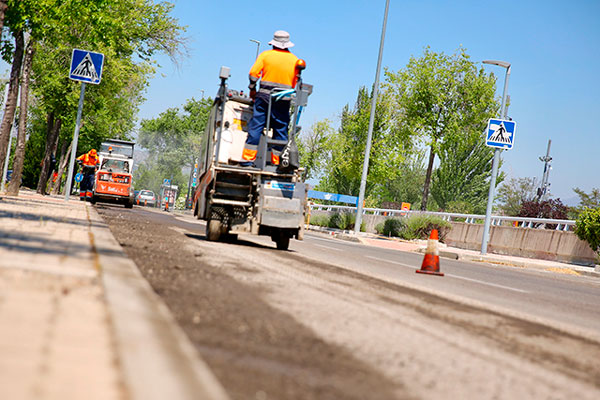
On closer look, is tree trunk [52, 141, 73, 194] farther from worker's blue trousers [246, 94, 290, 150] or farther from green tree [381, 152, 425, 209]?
green tree [381, 152, 425, 209]

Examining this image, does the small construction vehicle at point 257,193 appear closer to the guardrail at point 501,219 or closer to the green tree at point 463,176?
the guardrail at point 501,219

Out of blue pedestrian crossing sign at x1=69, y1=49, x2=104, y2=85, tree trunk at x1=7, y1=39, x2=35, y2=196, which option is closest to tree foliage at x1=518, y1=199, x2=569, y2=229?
tree trunk at x1=7, y1=39, x2=35, y2=196

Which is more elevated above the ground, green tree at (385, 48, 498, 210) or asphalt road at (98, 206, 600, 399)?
green tree at (385, 48, 498, 210)

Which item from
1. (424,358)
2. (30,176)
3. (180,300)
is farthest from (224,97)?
(30,176)

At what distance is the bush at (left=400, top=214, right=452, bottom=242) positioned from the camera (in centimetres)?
2838

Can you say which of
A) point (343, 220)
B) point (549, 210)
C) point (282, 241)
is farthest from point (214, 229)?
point (549, 210)

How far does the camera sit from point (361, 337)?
439cm

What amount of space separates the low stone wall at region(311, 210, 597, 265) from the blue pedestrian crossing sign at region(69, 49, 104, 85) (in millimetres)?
15207

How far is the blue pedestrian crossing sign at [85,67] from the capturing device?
17297 millimetres

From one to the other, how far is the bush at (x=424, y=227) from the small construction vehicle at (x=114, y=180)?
1503cm

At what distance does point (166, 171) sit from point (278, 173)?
92324mm

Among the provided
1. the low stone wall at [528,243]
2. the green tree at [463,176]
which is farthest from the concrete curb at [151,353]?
the green tree at [463,176]

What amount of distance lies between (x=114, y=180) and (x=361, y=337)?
107 feet

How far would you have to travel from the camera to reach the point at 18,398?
7.13 ft
